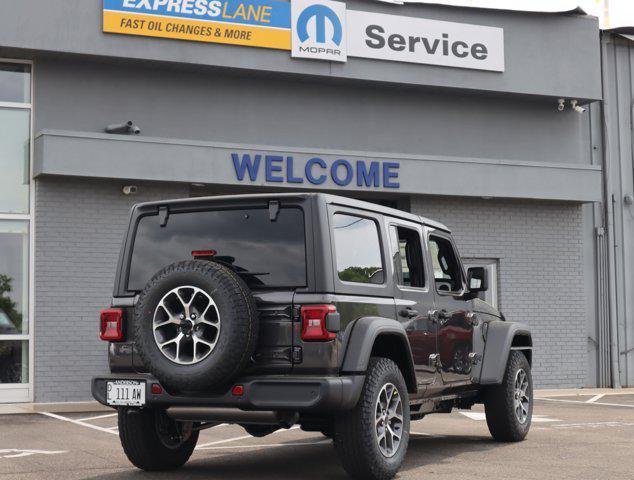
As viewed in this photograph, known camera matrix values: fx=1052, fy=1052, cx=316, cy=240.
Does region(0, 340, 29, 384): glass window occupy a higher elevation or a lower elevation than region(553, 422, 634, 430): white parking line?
higher

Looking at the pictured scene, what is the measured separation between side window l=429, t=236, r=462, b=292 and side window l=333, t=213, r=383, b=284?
1.26m

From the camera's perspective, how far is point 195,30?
16031 mm

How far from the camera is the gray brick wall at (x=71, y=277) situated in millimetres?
15172

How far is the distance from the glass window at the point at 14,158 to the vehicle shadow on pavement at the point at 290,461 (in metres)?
7.21

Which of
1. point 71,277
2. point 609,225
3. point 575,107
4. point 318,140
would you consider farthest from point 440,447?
point 575,107

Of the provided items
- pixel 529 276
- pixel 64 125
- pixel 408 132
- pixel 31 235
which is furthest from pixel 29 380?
pixel 529 276

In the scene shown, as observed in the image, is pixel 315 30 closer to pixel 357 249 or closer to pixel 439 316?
pixel 439 316

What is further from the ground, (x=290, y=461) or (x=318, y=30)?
(x=318, y=30)

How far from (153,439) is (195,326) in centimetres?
140

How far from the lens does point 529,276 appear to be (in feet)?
61.0

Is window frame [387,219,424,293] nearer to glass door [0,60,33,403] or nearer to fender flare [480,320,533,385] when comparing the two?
fender flare [480,320,533,385]

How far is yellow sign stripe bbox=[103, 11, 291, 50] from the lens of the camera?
15562 mm

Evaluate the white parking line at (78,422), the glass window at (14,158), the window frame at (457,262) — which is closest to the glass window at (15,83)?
the glass window at (14,158)

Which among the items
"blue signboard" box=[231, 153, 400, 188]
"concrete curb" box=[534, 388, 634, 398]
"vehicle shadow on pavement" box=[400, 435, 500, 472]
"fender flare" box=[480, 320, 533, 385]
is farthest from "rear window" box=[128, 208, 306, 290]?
"concrete curb" box=[534, 388, 634, 398]
